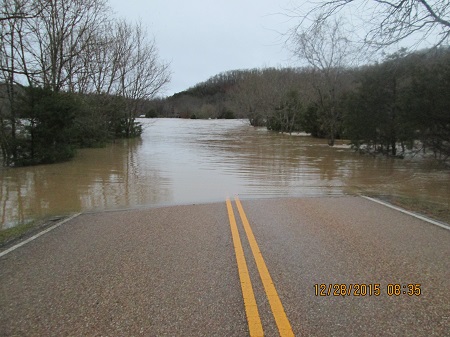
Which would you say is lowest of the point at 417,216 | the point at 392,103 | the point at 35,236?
the point at 35,236

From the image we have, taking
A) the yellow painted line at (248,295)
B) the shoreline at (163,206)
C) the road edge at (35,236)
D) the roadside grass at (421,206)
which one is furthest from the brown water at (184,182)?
the yellow painted line at (248,295)

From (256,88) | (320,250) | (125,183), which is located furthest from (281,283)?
(256,88)

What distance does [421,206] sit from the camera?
876 centimetres

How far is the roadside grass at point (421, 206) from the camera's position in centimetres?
781

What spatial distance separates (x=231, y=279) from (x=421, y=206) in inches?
252

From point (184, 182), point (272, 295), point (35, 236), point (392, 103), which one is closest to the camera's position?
point (272, 295)

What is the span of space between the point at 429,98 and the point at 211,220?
1347 cm

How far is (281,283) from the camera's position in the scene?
4.30 m

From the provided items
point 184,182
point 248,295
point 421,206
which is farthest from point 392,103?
point 248,295

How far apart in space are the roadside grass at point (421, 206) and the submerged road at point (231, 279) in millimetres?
1221

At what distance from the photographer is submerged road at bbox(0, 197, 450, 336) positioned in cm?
347

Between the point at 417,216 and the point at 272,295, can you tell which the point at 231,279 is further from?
the point at 417,216

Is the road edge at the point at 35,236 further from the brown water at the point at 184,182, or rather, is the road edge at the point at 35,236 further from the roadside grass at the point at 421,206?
the roadside grass at the point at 421,206

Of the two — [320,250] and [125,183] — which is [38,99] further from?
[320,250]
